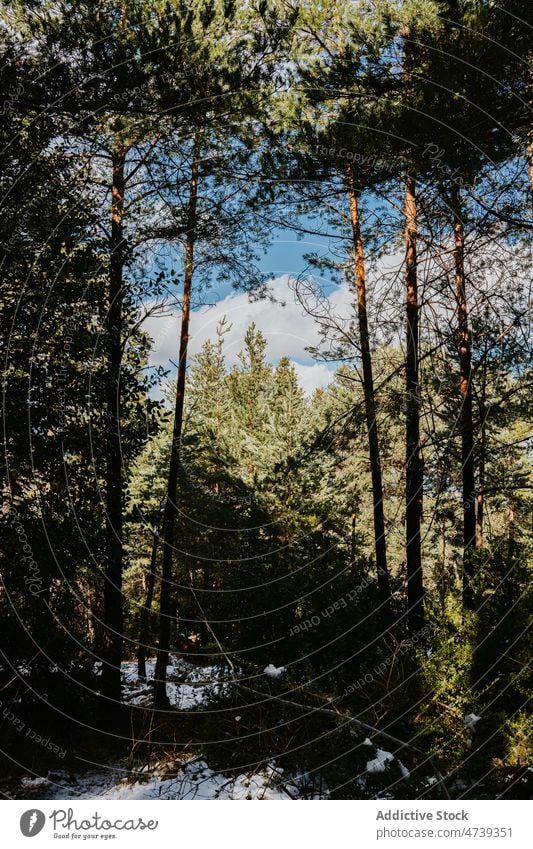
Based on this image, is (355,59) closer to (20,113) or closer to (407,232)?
(407,232)

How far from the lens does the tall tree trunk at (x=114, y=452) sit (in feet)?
19.8

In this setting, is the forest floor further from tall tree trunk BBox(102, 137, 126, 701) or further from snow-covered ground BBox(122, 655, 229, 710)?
tall tree trunk BBox(102, 137, 126, 701)

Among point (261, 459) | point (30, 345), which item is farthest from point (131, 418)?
point (261, 459)

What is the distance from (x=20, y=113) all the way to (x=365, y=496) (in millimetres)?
18163

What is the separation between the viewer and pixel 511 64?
3861 millimetres

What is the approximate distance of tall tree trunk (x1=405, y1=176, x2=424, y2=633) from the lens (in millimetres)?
6484

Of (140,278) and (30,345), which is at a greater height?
(140,278)

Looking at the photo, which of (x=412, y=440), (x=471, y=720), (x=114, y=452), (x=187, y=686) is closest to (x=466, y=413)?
(x=412, y=440)

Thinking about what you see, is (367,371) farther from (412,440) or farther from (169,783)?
(169,783)
